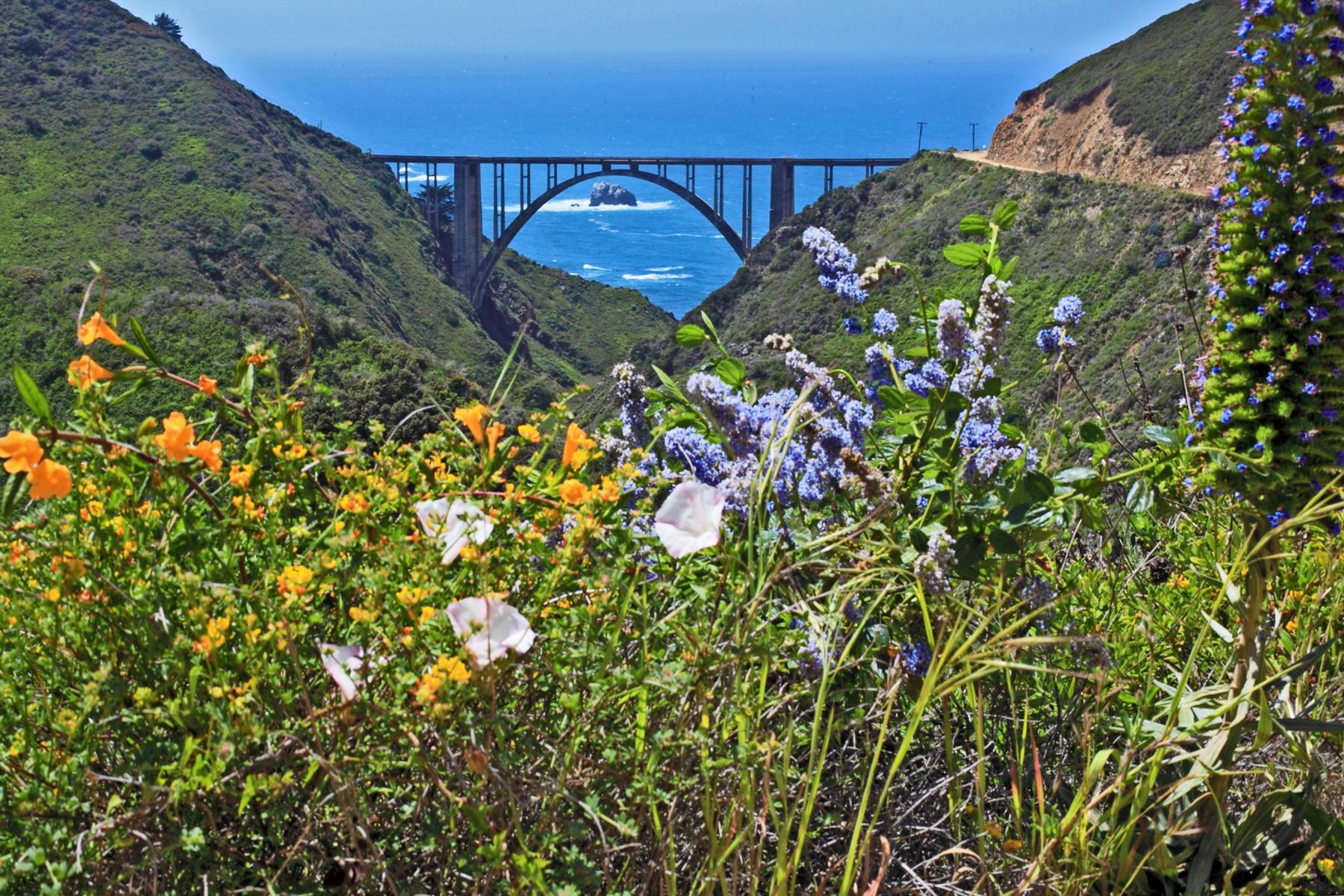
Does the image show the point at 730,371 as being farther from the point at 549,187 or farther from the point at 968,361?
the point at 549,187

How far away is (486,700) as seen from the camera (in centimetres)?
145

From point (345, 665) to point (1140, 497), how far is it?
4.19 ft

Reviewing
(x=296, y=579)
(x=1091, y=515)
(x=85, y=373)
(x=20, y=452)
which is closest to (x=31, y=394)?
(x=20, y=452)

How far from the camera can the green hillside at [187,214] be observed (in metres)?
28.9

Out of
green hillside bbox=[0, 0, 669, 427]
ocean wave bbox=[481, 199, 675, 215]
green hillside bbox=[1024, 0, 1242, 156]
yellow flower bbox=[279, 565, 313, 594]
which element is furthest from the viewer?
ocean wave bbox=[481, 199, 675, 215]

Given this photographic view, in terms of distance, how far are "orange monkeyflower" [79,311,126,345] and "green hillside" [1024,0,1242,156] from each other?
38388 millimetres

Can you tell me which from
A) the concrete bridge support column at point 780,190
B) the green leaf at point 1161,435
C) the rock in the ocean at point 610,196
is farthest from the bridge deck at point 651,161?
the rock in the ocean at point 610,196

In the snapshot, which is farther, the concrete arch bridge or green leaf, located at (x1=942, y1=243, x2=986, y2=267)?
the concrete arch bridge

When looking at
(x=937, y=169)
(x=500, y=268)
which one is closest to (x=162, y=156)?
(x=500, y=268)

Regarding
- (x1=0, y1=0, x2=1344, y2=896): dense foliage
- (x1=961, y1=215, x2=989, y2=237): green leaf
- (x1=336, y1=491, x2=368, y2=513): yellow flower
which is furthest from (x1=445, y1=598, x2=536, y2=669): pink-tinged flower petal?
(x1=961, y1=215, x2=989, y2=237): green leaf

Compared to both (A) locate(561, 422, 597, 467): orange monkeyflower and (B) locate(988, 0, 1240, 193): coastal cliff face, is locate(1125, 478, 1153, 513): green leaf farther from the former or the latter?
(B) locate(988, 0, 1240, 193): coastal cliff face

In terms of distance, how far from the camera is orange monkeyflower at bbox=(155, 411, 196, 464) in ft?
4.47

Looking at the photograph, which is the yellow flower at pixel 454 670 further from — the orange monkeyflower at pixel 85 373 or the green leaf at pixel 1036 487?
the green leaf at pixel 1036 487

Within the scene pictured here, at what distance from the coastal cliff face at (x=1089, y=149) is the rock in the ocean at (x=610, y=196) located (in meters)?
135
